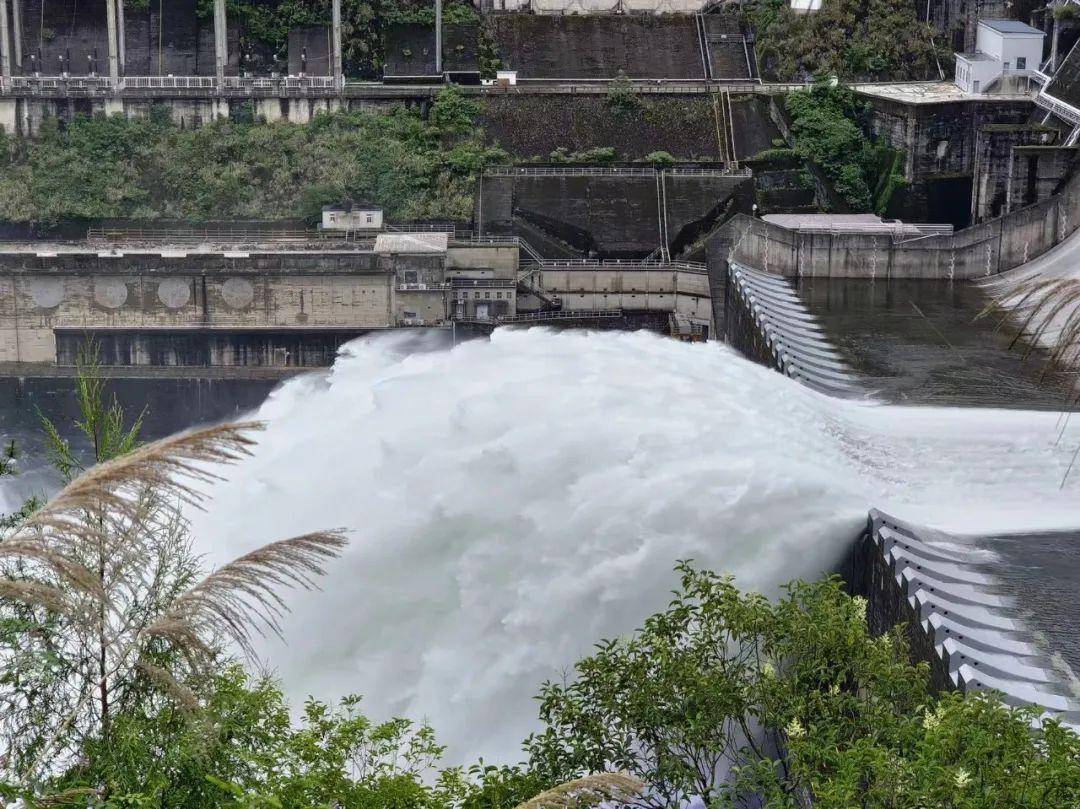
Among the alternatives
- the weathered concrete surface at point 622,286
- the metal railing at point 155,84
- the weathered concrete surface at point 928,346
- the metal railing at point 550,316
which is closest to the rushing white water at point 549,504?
the weathered concrete surface at point 928,346

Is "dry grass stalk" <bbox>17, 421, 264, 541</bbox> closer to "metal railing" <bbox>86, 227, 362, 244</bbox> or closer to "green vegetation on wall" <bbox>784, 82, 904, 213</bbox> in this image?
"metal railing" <bbox>86, 227, 362, 244</bbox>

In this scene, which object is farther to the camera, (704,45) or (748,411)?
(704,45)

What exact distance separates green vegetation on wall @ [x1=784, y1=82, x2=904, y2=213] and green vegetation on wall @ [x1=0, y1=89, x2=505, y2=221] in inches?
377

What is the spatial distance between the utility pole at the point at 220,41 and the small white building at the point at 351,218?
7083mm

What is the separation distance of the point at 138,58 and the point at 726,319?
2506 cm

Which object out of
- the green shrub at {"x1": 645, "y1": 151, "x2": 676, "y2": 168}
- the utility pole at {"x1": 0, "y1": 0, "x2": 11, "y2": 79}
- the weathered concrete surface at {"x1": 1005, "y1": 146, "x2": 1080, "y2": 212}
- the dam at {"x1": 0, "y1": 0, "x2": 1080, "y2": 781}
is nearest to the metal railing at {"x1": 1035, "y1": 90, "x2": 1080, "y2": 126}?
the dam at {"x1": 0, "y1": 0, "x2": 1080, "y2": 781}

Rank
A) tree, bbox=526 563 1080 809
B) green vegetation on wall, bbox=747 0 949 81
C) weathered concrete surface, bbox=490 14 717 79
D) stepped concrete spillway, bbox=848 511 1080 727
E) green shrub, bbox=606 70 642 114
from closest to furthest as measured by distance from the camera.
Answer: tree, bbox=526 563 1080 809 → stepped concrete spillway, bbox=848 511 1080 727 → green shrub, bbox=606 70 642 114 → green vegetation on wall, bbox=747 0 949 81 → weathered concrete surface, bbox=490 14 717 79

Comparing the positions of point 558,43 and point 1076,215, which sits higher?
point 558,43

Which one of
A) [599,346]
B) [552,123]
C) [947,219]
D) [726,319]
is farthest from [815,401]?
[552,123]

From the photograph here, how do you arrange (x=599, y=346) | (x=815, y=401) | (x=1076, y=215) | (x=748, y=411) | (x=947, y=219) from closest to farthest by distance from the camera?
(x=748, y=411)
(x=815, y=401)
(x=599, y=346)
(x=1076, y=215)
(x=947, y=219)

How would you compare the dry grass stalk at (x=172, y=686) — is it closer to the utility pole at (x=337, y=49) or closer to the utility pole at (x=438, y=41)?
the utility pole at (x=337, y=49)

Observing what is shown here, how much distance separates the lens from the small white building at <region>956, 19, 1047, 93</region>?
5434 centimetres

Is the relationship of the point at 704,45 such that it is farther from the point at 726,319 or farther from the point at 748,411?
the point at 748,411

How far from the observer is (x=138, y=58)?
194ft
